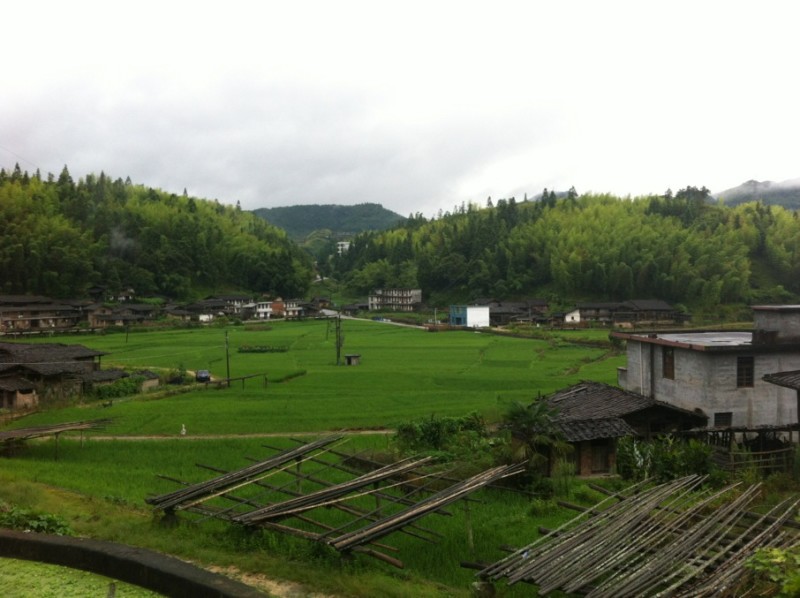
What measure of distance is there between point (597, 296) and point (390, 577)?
98784 millimetres

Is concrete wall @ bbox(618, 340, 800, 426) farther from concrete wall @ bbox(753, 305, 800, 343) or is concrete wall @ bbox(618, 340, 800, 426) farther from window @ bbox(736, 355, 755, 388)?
concrete wall @ bbox(753, 305, 800, 343)

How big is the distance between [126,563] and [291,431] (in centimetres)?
1646

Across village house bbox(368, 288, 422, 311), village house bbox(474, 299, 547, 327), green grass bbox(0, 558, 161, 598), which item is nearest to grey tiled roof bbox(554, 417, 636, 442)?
green grass bbox(0, 558, 161, 598)

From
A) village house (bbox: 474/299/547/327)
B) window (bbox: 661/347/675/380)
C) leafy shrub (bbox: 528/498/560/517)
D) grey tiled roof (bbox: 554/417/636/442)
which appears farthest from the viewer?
village house (bbox: 474/299/547/327)

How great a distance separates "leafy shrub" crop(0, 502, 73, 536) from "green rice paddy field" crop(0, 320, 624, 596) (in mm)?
559

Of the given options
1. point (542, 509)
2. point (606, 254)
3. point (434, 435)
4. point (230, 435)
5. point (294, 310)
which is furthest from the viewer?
point (294, 310)

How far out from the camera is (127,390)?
120 ft

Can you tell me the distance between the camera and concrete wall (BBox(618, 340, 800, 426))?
20797 millimetres

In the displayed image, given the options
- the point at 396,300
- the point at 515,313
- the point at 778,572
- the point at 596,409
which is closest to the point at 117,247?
the point at 396,300

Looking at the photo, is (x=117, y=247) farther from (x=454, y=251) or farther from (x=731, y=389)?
(x=731, y=389)

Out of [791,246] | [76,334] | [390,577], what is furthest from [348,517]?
[791,246]

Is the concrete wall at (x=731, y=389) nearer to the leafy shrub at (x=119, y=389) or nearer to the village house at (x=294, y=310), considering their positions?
the leafy shrub at (x=119, y=389)

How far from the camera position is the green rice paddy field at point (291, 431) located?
34.4 feet

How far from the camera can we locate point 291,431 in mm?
25219
